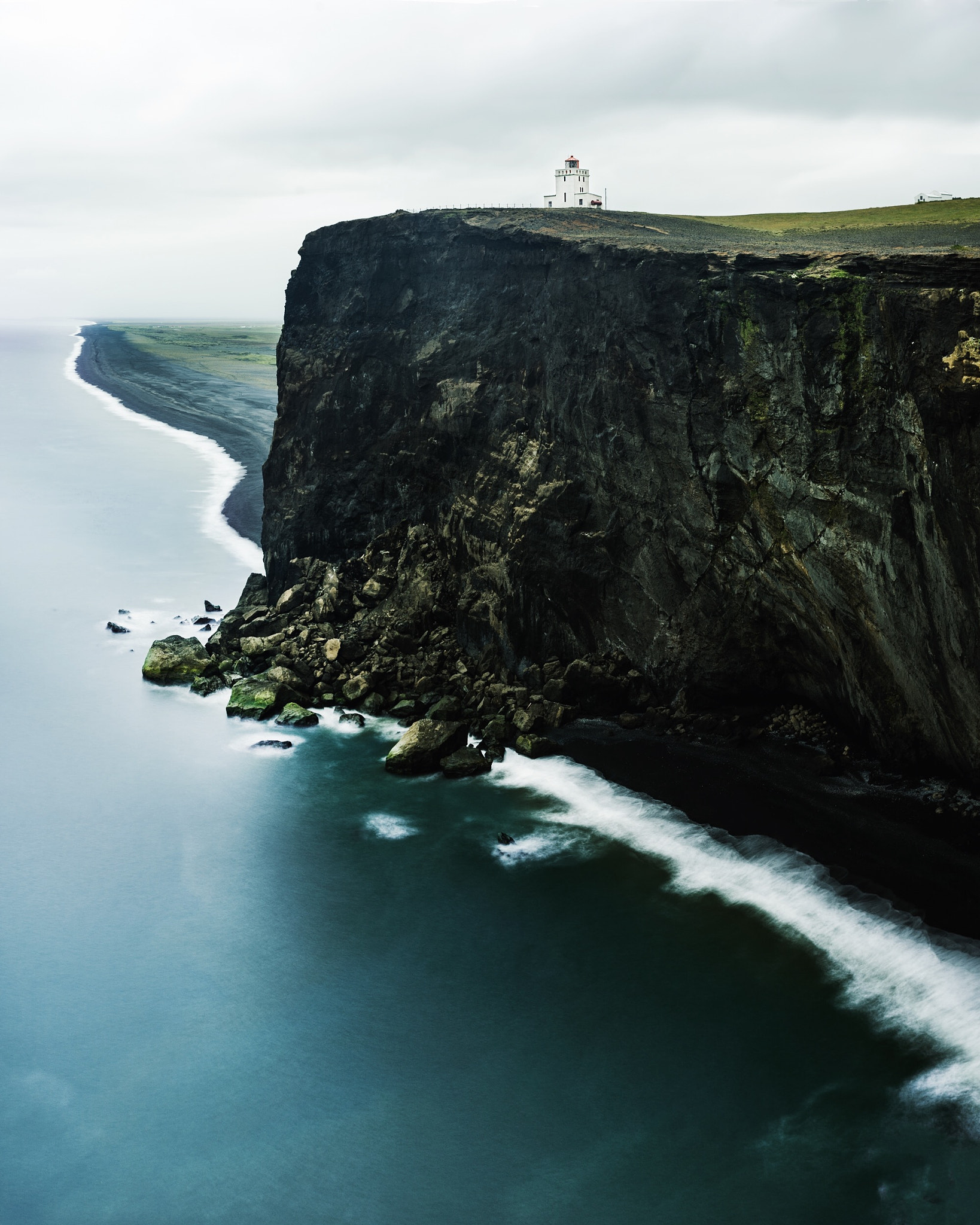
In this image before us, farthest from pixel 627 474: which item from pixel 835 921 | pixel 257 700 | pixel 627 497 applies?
pixel 257 700

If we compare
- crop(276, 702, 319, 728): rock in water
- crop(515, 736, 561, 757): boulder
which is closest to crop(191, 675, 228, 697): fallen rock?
crop(276, 702, 319, 728): rock in water

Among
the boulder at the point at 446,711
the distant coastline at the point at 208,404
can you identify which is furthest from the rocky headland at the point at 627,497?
the distant coastline at the point at 208,404

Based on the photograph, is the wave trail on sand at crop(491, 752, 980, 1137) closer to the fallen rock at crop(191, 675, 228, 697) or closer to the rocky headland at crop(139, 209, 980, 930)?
the rocky headland at crop(139, 209, 980, 930)

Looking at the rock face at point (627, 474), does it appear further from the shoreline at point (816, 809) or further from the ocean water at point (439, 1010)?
the ocean water at point (439, 1010)

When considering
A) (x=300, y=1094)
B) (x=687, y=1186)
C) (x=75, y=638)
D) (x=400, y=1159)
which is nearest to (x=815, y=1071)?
(x=687, y=1186)

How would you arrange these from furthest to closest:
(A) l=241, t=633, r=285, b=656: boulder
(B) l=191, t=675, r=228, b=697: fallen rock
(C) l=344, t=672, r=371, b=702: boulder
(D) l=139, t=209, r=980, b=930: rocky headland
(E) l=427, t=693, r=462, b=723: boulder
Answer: (A) l=241, t=633, r=285, b=656: boulder < (B) l=191, t=675, r=228, b=697: fallen rock < (C) l=344, t=672, r=371, b=702: boulder < (E) l=427, t=693, r=462, b=723: boulder < (D) l=139, t=209, r=980, b=930: rocky headland

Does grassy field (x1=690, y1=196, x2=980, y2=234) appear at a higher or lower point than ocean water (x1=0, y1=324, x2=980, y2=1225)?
higher
